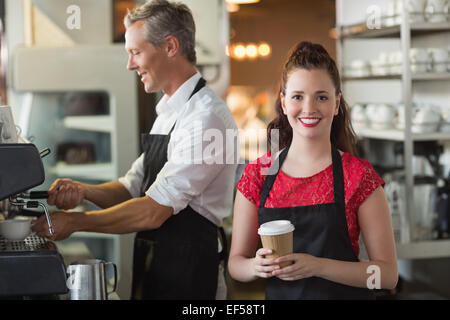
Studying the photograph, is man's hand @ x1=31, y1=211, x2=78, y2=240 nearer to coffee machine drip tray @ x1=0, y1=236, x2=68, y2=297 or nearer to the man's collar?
coffee machine drip tray @ x1=0, y1=236, x2=68, y2=297

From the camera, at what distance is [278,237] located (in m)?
1.22

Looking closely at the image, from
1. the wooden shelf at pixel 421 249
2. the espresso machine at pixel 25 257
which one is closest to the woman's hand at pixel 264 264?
the espresso machine at pixel 25 257

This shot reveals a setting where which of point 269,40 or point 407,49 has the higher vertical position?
point 269,40

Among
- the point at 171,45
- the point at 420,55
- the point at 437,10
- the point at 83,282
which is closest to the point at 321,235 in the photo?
the point at 83,282

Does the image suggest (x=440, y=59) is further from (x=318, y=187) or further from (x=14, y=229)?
(x=14, y=229)

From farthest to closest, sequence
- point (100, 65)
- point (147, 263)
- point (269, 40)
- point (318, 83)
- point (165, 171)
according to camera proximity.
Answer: point (269, 40)
point (100, 65)
point (147, 263)
point (165, 171)
point (318, 83)

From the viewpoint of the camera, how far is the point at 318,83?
1.37 metres

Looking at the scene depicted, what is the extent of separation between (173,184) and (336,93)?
1.74 ft

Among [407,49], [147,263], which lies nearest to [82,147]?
[147,263]

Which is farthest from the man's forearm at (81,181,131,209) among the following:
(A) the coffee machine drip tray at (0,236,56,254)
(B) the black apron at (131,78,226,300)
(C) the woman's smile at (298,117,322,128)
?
(C) the woman's smile at (298,117,322,128)

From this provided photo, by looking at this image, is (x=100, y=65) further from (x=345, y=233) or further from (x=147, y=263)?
(x=345, y=233)

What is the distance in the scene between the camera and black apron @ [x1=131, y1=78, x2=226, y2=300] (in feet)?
5.94

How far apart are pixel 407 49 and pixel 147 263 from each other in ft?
→ 5.43

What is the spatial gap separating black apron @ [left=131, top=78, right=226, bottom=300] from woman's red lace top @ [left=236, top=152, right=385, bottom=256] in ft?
1.34
